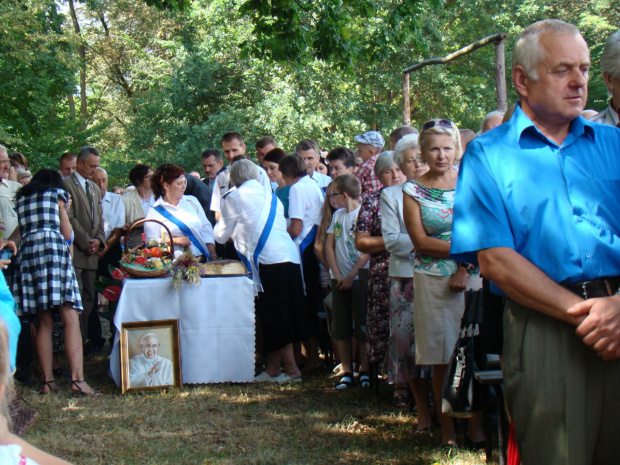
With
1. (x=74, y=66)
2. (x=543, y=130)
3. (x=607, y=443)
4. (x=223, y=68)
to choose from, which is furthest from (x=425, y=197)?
(x=223, y=68)

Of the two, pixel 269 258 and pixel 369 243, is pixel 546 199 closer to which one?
pixel 369 243

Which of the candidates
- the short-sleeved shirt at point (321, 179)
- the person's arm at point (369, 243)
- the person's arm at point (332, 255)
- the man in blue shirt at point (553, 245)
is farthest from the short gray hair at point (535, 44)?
the short-sleeved shirt at point (321, 179)

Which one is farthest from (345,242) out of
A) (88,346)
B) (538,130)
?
(538,130)

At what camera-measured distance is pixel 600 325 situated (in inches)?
82.9

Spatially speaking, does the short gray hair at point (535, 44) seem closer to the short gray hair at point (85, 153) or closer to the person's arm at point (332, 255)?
the person's arm at point (332, 255)

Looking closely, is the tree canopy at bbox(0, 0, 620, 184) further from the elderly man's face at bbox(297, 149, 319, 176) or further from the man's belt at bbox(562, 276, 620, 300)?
the man's belt at bbox(562, 276, 620, 300)

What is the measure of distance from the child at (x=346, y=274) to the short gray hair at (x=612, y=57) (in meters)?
3.58

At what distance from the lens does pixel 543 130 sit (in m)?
2.41

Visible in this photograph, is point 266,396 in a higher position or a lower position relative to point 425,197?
lower

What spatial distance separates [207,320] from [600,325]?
505cm

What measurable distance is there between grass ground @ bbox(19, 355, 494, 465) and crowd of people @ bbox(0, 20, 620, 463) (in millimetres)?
264

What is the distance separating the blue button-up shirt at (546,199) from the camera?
7.33 feet

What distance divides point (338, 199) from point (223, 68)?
1876 cm

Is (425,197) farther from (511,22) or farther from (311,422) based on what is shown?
(511,22)
